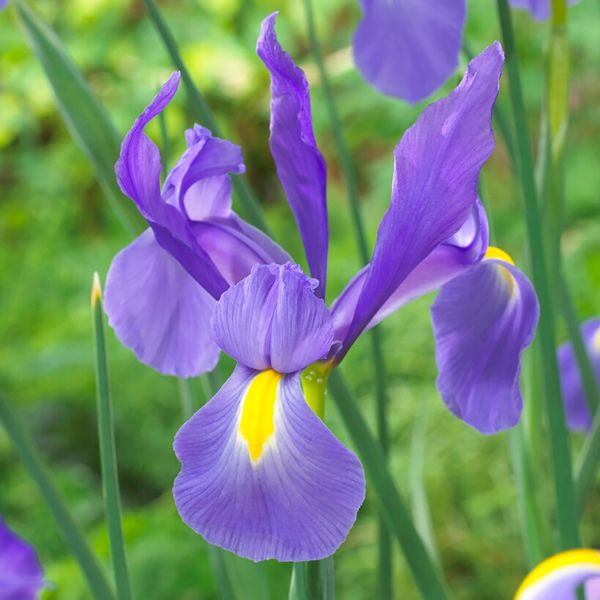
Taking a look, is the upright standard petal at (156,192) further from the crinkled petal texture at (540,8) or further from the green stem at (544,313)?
the crinkled petal texture at (540,8)

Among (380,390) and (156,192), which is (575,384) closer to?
(380,390)

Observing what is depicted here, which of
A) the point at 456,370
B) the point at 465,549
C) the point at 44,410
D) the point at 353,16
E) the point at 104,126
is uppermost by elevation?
the point at 104,126

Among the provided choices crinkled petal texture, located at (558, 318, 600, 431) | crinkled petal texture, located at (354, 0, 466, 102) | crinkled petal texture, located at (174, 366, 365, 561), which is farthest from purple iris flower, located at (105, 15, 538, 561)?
crinkled petal texture, located at (558, 318, 600, 431)

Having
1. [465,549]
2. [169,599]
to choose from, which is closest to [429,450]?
[465,549]

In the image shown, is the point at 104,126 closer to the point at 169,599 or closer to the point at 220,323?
the point at 220,323

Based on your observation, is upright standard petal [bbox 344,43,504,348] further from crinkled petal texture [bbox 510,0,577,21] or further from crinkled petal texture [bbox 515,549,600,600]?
crinkled petal texture [bbox 510,0,577,21]

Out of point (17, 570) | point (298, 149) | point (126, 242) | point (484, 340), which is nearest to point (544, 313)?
point (484, 340)
